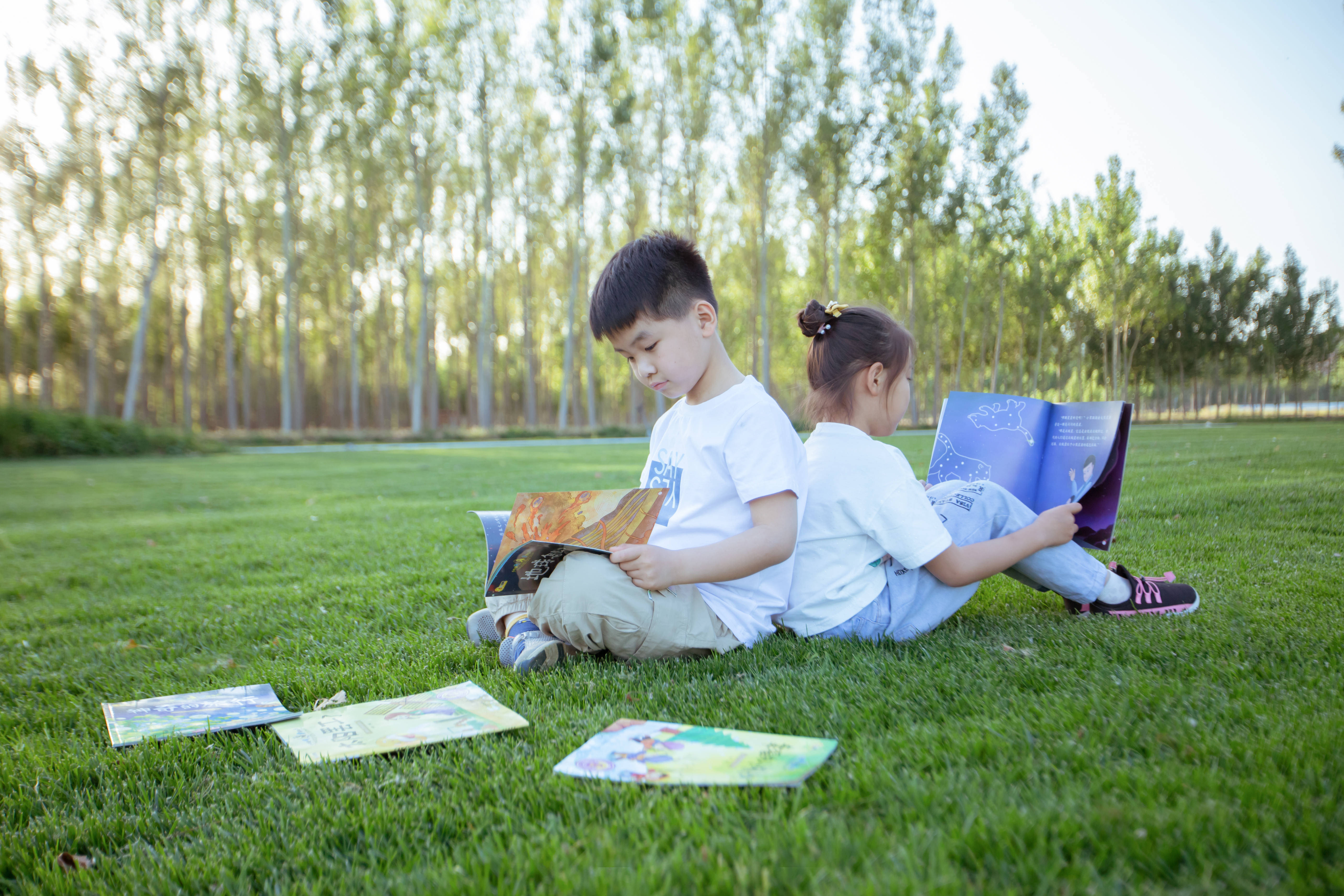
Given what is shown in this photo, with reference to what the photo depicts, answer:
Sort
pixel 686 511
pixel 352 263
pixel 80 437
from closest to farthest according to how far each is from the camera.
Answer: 1. pixel 686 511
2. pixel 80 437
3. pixel 352 263

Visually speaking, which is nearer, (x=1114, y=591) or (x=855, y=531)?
(x=855, y=531)

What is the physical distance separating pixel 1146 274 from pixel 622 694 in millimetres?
31146

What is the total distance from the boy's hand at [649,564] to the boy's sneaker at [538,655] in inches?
17.8

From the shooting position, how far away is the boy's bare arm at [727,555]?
2.01 metres

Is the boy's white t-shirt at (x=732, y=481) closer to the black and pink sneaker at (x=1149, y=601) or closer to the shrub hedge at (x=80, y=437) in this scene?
the black and pink sneaker at (x=1149, y=601)

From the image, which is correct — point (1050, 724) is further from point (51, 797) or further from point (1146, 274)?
point (1146, 274)

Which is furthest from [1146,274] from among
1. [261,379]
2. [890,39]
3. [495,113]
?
[261,379]

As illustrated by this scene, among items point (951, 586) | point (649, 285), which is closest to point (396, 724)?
point (649, 285)

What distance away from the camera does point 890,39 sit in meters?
23.0

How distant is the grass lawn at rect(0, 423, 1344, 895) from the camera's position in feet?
3.67

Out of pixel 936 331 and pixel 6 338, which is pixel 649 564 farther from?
pixel 6 338

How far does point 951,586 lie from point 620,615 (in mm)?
1026

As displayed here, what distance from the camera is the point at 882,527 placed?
7.20ft

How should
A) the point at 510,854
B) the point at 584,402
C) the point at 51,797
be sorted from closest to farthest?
the point at 510,854 < the point at 51,797 < the point at 584,402
